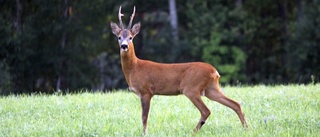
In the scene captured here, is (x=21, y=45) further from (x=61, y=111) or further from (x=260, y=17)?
(x=61, y=111)

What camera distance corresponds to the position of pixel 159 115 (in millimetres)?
10711

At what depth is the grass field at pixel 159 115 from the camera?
31.0 feet

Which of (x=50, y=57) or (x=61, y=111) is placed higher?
(x=61, y=111)

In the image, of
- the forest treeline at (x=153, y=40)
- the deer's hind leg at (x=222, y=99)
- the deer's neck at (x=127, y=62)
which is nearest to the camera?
the deer's hind leg at (x=222, y=99)

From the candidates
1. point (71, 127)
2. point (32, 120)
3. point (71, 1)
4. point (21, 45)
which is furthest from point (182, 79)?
point (71, 1)

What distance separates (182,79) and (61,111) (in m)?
2.65

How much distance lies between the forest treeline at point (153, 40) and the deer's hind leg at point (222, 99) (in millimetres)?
20940

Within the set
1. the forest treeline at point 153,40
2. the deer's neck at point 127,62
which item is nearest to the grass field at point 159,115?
the deer's neck at point 127,62

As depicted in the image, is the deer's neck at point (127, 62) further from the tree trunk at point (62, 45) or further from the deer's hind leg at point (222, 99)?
the tree trunk at point (62, 45)

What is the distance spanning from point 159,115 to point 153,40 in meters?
23.5

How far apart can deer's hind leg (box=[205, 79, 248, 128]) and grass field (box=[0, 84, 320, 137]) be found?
0.19 metres

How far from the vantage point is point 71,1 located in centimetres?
3319

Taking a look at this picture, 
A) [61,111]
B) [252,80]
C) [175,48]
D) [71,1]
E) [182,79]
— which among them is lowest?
[252,80]

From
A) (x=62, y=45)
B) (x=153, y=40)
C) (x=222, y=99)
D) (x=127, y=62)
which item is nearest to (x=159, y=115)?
(x=127, y=62)
